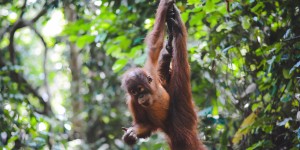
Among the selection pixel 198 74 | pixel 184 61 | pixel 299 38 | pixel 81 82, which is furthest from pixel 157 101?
pixel 81 82

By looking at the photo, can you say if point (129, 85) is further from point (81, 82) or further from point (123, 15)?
point (81, 82)

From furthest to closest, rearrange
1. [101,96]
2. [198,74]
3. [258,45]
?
[101,96]
[198,74]
[258,45]

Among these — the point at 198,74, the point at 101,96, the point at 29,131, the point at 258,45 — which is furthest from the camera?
the point at 101,96

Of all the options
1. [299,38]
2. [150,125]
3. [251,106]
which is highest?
[299,38]

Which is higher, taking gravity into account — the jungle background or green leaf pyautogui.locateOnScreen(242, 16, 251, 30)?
green leaf pyautogui.locateOnScreen(242, 16, 251, 30)

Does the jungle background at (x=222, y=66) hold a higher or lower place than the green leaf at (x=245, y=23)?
lower

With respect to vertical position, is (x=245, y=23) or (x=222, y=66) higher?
(x=245, y=23)

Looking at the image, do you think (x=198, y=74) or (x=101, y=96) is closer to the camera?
(x=198, y=74)

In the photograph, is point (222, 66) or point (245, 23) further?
point (222, 66)

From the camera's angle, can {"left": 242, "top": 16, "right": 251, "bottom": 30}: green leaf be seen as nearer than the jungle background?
No

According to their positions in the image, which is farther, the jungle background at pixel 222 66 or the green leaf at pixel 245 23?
the green leaf at pixel 245 23

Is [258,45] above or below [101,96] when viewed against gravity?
above

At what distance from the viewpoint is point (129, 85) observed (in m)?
3.47

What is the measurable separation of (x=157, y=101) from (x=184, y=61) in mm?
410
